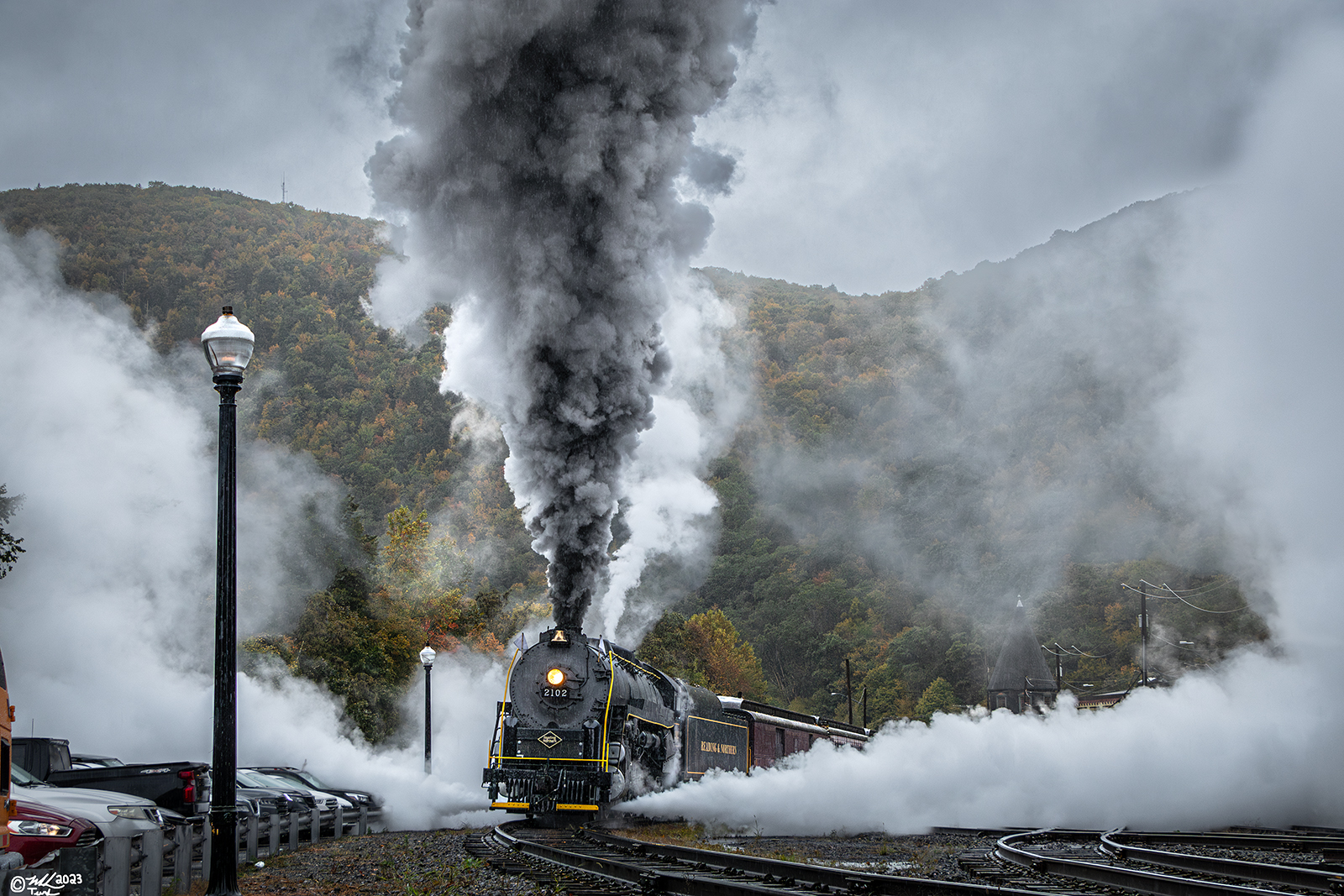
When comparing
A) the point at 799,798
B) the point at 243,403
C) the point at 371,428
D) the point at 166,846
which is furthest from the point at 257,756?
the point at 371,428

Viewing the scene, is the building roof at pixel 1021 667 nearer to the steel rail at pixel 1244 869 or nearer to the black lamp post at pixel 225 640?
the steel rail at pixel 1244 869

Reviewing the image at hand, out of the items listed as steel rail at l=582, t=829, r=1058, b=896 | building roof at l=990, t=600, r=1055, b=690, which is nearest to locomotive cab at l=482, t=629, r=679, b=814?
steel rail at l=582, t=829, r=1058, b=896

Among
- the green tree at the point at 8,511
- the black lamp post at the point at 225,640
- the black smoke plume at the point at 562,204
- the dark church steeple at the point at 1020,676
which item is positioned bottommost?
the dark church steeple at the point at 1020,676

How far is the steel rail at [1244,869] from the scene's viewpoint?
9742 millimetres

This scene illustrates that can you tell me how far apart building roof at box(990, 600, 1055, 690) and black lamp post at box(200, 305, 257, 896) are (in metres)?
61.0

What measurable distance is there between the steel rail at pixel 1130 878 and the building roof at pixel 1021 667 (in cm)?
5307

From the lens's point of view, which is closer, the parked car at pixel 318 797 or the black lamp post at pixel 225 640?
the black lamp post at pixel 225 640

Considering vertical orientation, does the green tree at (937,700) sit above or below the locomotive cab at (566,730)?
below

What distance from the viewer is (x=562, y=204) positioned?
19.6m

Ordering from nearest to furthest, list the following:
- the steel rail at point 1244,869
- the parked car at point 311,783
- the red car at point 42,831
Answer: the red car at point 42,831
the steel rail at point 1244,869
the parked car at point 311,783

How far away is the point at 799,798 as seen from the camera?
20.1 m

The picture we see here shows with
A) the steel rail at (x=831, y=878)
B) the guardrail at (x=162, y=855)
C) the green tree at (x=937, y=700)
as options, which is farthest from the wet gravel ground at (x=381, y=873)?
the green tree at (x=937, y=700)

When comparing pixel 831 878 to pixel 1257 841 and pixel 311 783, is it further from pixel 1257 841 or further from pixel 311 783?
pixel 311 783

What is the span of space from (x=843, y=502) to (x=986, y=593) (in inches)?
935
